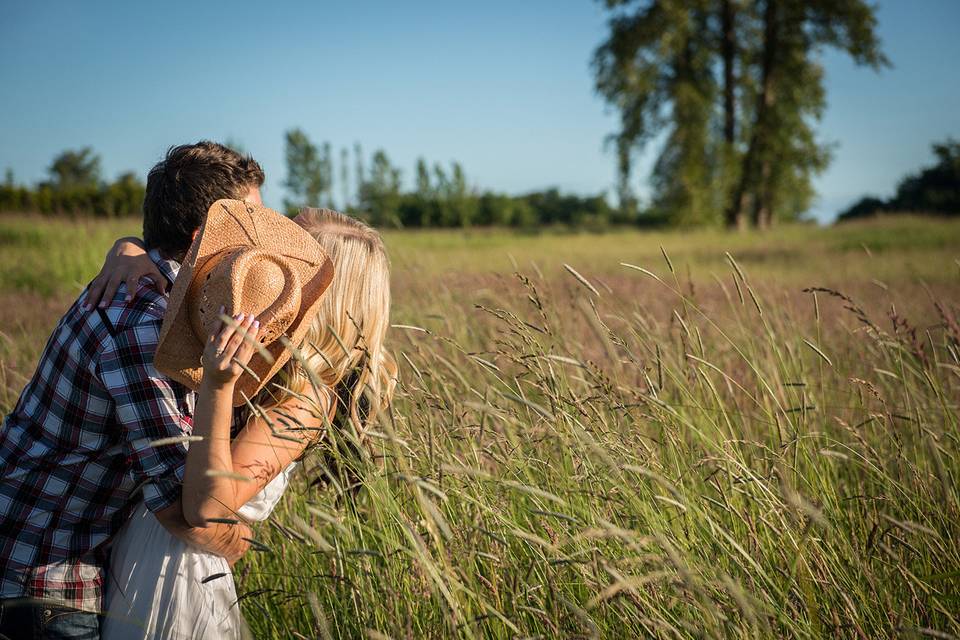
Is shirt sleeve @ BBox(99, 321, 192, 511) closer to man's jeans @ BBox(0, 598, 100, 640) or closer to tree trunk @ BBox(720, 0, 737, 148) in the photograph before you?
man's jeans @ BBox(0, 598, 100, 640)

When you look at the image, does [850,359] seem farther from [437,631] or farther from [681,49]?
[681,49]

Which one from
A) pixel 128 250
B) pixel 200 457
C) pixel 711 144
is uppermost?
pixel 711 144

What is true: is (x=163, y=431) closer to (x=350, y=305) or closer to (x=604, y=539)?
(x=350, y=305)

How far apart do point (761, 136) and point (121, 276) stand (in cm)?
2530

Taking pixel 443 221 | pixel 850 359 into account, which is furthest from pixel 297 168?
pixel 850 359

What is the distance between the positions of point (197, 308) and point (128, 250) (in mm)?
676

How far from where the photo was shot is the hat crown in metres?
1.34

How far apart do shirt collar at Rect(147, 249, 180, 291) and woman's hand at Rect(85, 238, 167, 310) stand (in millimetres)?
13

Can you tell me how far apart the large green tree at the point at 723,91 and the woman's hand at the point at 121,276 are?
2361 centimetres

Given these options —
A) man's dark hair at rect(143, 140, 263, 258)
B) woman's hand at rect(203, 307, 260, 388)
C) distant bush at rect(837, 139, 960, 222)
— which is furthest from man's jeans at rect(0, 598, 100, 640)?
distant bush at rect(837, 139, 960, 222)

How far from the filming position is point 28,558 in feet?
5.10

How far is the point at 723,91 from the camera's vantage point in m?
23.7

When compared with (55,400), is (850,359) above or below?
below

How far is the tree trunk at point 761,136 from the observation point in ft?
74.5
